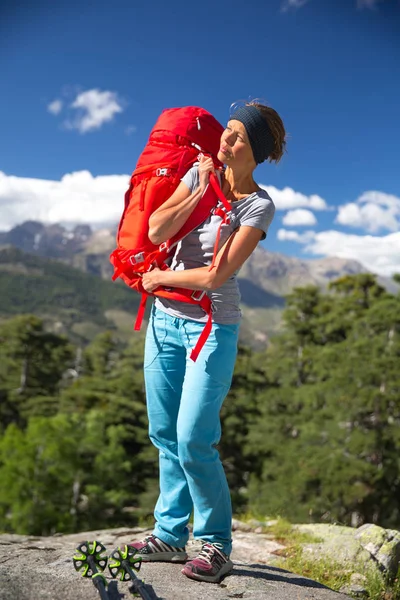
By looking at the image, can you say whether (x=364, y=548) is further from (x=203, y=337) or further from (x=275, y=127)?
(x=275, y=127)

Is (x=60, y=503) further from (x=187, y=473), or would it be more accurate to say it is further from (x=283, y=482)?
(x=187, y=473)

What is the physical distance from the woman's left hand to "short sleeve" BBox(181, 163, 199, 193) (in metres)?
0.49

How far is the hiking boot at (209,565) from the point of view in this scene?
10.0 feet

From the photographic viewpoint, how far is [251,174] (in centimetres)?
306

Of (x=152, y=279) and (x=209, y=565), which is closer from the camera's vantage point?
(x=152, y=279)

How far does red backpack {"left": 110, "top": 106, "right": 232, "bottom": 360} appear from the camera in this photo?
298cm

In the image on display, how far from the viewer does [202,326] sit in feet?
9.89

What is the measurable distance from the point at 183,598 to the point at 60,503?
2492 cm

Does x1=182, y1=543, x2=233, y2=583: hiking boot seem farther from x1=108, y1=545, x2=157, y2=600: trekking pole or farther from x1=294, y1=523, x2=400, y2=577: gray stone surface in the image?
x1=294, y1=523, x2=400, y2=577: gray stone surface

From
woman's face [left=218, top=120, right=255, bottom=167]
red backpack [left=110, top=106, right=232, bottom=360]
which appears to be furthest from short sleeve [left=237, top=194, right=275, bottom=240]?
woman's face [left=218, top=120, right=255, bottom=167]

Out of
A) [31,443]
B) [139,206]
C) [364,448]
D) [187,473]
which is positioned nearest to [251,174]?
[139,206]

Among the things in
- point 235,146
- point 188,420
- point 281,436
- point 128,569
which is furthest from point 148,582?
point 281,436

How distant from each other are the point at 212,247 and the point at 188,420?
0.98 meters

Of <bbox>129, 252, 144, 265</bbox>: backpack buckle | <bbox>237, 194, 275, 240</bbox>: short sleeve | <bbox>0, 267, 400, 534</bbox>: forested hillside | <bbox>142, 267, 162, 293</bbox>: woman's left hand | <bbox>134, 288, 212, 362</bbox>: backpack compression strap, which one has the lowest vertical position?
<bbox>0, 267, 400, 534</bbox>: forested hillside
